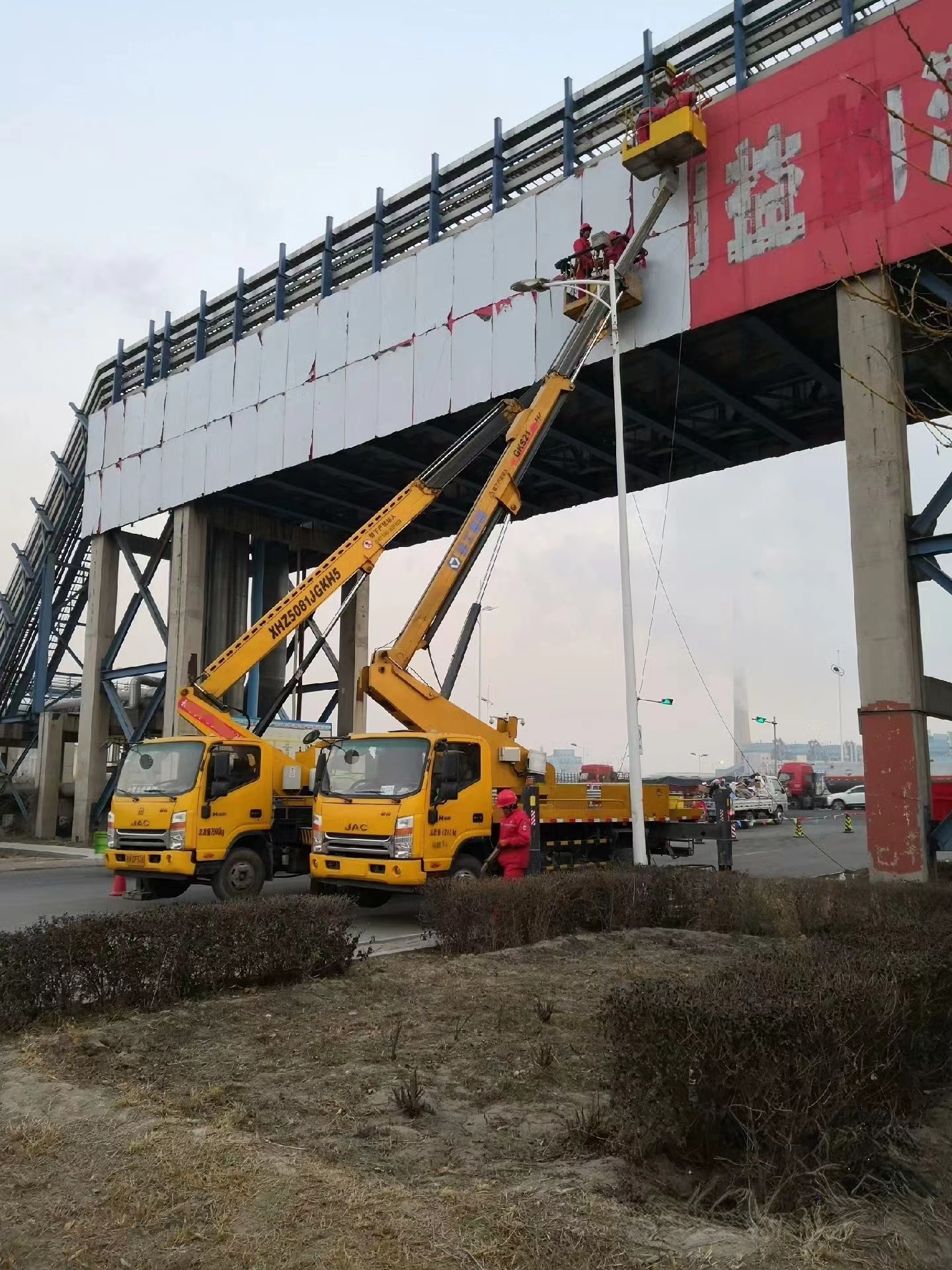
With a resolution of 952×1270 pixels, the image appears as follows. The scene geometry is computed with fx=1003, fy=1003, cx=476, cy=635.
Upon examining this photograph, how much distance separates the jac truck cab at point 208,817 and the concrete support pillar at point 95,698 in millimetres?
18723

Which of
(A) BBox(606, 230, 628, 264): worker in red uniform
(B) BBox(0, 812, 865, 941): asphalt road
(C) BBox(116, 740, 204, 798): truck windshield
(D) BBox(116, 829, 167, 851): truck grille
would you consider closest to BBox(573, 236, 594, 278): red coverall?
(A) BBox(606, 230, 628, 264): worker in red uniform

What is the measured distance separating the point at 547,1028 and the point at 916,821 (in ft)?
36.5

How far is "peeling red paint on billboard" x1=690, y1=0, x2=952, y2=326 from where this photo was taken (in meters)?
17.2

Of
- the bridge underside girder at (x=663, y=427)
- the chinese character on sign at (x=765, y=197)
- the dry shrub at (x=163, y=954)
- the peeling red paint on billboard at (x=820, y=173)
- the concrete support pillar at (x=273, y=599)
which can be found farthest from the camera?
the concrete support pillar at (x=273, y=599)

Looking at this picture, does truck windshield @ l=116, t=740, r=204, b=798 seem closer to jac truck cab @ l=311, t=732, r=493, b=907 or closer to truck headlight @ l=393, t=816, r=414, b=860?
jac truck cab @ l=311, t=732, r=493, b=907

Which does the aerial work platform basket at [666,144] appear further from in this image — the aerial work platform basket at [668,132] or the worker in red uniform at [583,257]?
the worker in red uniform at [583,257]

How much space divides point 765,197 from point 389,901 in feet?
48.9

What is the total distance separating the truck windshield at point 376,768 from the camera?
13.5 metres

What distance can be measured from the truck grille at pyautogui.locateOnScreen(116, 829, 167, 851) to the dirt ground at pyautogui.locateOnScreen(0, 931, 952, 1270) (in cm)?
784

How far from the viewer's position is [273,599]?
3641 centimetres

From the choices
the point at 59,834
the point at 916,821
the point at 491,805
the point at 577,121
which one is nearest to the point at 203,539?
the point at 59,834

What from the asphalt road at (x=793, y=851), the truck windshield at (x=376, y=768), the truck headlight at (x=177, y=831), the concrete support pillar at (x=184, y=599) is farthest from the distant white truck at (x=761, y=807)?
the truck headlight at (x=177, y=831)

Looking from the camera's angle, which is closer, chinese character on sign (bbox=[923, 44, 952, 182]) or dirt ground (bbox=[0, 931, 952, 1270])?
dirt ground (bbox=[0, 931, 952, 1270])

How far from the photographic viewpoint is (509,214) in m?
23.9
